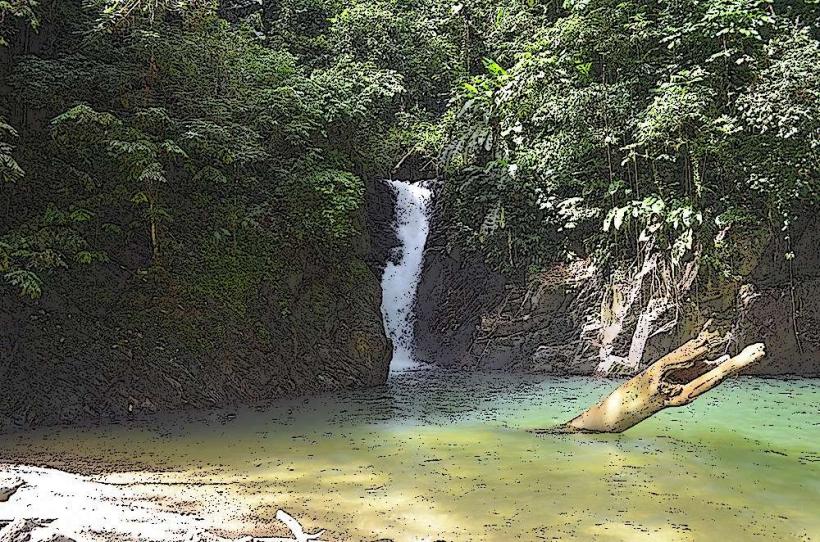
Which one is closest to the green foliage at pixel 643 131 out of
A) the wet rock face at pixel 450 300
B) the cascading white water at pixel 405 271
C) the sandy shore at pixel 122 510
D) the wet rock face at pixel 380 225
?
the wet rock face at pixel 450 300

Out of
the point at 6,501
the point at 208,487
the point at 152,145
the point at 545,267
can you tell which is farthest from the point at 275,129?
the point at 6,501

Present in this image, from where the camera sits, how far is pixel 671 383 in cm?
688

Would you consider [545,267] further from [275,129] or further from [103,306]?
[103,306]

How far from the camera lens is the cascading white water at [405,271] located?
1579 cm

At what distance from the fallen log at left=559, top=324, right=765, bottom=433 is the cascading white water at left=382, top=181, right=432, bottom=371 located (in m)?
7.51

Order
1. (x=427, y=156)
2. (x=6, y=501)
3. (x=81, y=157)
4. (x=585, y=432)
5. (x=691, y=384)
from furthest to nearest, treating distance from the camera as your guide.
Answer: (x=427, y=156) < (x=81, y=157) < (x=585, y=432) < (x=691, y=384) < (x=6, y=501)

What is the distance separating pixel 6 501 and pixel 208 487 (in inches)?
71.5

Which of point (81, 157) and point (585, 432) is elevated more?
point (81, 157)

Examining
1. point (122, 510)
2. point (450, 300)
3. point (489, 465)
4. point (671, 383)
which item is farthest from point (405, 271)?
point (122, 510)

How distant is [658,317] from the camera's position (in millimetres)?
12773

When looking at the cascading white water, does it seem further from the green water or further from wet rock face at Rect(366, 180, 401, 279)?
the green water

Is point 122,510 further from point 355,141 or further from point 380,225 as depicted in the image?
point 380,225

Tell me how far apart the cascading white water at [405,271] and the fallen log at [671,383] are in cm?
751

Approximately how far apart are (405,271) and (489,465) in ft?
35.9
